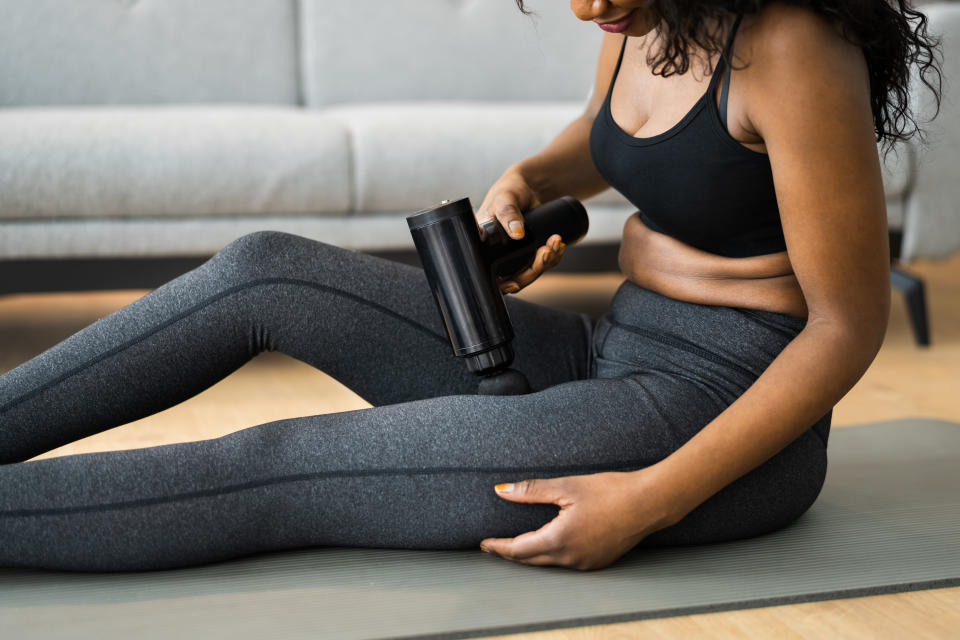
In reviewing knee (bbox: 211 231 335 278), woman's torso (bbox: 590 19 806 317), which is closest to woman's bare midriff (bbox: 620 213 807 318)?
woman's torso (bbox: 590 19 806 317)

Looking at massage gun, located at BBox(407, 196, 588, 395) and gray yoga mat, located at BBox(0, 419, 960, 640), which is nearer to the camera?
gray yoga mat, located at BBox(0, 419, 960, 640)

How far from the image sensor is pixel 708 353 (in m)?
1.01

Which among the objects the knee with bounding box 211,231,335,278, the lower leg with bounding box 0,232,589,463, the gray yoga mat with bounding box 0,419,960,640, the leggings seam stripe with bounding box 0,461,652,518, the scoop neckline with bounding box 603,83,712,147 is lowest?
the gray yoga mat with bounding box 0,419,960,640

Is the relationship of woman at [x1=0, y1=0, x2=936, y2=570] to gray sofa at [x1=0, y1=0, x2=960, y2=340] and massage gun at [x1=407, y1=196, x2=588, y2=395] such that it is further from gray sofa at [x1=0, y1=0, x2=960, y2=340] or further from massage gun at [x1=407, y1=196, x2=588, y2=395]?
gray sofa at [x1=0, y1=0, x2=960, y2=340]

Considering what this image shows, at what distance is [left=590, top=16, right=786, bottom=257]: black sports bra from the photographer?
911 mm

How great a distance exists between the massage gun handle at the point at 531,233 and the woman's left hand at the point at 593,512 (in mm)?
253

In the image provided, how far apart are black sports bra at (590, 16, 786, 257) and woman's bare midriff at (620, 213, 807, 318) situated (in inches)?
0.5

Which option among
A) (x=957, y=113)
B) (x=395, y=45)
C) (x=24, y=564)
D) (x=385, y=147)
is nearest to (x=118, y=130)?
(x=385, y=147)

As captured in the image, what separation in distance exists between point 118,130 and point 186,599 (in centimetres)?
122

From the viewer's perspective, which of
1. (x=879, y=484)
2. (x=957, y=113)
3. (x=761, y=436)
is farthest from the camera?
(x=957, y=113)

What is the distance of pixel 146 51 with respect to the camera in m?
2.47

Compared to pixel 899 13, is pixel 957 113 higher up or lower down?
higher up

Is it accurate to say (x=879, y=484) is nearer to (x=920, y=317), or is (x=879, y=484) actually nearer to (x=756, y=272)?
(x=756, y=272)

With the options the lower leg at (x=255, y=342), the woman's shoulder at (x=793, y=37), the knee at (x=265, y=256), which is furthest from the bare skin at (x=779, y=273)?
the knee at (x=265, y=256)
